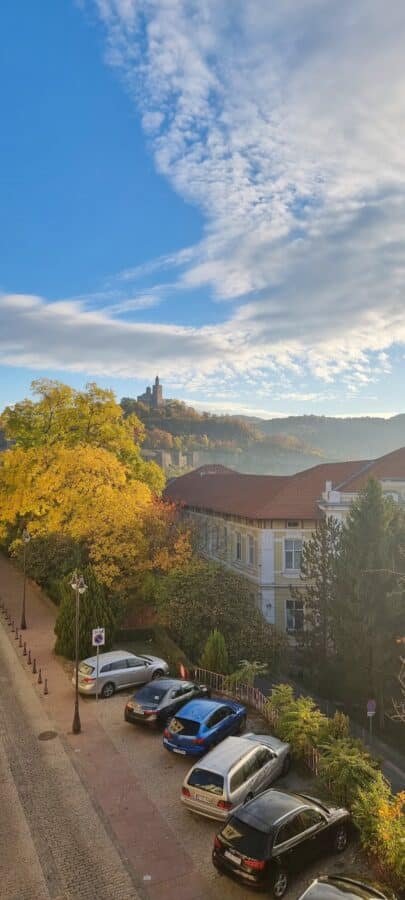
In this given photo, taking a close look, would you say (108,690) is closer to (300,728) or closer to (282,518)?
(300,728)

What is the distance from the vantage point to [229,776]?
12930 millimetres

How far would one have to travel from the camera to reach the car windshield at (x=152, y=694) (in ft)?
59.9

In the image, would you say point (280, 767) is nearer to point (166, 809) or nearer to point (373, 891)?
point (166, 809)

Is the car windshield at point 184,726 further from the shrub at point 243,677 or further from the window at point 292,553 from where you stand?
the window at point 292,553

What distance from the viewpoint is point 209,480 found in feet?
181

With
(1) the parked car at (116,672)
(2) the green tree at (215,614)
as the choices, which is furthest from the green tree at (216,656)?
(2) the green tree at (215,614)

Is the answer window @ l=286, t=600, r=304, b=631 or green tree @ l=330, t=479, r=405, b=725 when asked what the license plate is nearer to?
green tree @ l=330, t=479, r=405, b=725

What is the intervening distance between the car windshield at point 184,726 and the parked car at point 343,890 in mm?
6544

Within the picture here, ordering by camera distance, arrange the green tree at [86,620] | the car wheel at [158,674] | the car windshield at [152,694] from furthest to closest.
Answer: the green tree at [86,620] → the car wheel at [158,674] → the car windshield at [152,694]

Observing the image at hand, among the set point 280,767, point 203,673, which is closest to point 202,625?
point 203,673

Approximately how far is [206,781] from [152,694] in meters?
5.70

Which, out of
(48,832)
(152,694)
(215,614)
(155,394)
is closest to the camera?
(48,832)

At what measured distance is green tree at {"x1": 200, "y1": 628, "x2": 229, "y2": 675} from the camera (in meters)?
22.8

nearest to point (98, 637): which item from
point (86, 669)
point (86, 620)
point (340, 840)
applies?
point (86, 669)
